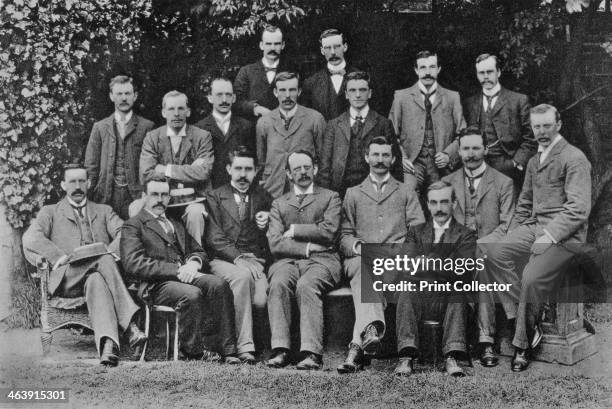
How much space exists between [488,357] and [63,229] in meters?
2.97

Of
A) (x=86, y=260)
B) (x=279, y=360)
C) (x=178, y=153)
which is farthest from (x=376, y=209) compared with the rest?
(x=86, y=260)

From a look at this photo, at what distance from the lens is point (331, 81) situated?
535cm

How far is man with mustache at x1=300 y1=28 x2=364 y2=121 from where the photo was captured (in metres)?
5.33

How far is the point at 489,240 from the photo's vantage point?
16.3 ft

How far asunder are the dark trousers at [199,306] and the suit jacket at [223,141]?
80 cm

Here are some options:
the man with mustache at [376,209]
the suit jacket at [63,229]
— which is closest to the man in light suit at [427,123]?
the man with mustache at [376,209]

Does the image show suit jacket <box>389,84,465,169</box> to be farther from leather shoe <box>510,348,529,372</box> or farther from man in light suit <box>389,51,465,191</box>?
leather shoe <box>510,348,529,372</box>

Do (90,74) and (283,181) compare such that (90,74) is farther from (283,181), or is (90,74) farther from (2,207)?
(283,181)

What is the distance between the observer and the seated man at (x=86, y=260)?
16.0 feet

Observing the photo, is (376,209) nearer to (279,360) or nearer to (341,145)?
(341,145)

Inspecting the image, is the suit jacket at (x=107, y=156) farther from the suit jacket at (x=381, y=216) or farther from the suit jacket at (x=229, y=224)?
the suit jacket at (x=381, y=216)

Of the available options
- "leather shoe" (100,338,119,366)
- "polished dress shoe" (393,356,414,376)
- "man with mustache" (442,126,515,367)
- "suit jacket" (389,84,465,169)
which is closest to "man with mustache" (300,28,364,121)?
"suit jacket" (389,84,465,169)

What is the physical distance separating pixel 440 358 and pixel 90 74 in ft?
10.2

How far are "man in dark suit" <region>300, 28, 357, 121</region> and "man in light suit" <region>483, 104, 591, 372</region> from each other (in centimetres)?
140
